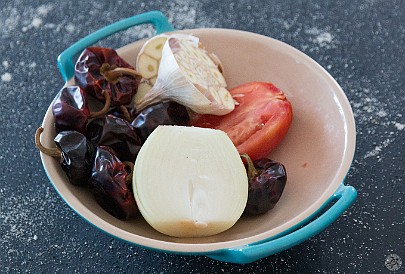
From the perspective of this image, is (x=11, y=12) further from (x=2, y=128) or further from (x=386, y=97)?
(x=386, y=97)

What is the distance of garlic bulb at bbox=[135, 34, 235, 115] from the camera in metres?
0.82

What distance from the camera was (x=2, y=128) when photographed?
981mm

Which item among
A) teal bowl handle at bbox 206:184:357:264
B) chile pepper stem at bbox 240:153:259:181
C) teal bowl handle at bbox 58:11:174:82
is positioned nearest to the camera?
teal bowl handle at bbox 206:184:357:264

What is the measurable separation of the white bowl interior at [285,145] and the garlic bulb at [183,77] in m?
0.04

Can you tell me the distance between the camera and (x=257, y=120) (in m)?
0.85

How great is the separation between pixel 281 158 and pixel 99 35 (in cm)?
29

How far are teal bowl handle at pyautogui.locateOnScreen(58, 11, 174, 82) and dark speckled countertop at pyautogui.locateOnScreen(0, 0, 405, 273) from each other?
0.45 ft

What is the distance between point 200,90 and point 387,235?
283 millimetres

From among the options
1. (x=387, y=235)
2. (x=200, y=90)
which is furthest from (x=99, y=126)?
(x=387, y=235)

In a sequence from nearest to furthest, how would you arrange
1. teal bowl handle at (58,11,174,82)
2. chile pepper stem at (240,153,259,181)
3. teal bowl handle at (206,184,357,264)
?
teal bowl handle at (206,184,357,264) → chile pepper stem at (240,153,259,181) → teal bowl handle at (58,11,174,82)

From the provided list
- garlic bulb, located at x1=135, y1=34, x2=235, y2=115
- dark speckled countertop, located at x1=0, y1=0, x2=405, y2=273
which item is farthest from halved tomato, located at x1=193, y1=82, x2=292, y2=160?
dark speckled countertop, located at x1=0, y1=0, x2=405, y2=273

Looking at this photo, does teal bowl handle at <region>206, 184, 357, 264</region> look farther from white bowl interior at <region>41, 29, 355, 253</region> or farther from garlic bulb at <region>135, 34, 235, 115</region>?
garlic bulb at <region>135, 34, 235, 115</region>

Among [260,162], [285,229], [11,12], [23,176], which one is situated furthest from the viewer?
[11,12]

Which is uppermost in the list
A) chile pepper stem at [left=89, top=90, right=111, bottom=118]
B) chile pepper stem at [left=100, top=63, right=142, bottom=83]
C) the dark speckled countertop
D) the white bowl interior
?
chile pepper stem at [left=100, top=63, right=142, bottom=83]
